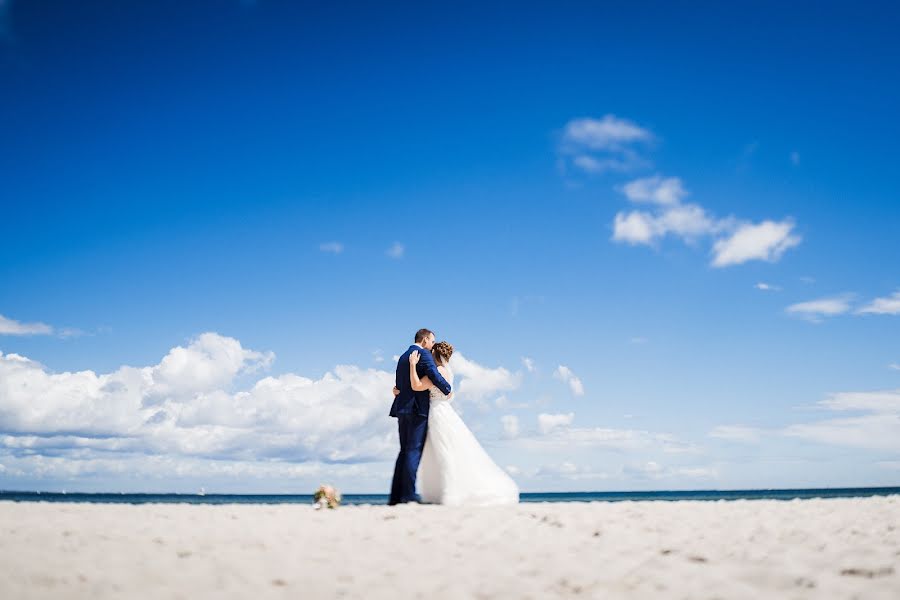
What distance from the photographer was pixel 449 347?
11.0 meters

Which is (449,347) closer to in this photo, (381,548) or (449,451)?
(449,451)

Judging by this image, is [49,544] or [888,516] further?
[888,516]

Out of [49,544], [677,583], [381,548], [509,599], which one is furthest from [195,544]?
[677,583]

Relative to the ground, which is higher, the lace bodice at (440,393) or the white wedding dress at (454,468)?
the lace bodice at (440,393)

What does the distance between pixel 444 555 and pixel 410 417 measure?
15.3ft

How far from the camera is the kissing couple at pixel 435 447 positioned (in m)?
10.3

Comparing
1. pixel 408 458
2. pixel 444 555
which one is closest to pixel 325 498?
pixel 408 458

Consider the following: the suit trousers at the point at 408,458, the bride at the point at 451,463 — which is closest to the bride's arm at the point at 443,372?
the bride at the point at 451,463

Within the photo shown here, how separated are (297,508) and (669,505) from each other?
227 inches

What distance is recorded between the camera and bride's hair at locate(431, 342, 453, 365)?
1090cm

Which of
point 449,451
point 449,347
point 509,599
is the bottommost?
point 509,599

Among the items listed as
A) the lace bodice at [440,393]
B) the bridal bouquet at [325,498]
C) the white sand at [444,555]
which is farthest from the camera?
the lace bodice at [440,393]

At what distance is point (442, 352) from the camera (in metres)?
10.9

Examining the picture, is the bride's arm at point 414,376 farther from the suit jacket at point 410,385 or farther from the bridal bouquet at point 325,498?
the bridal bouquet at point 325,498
